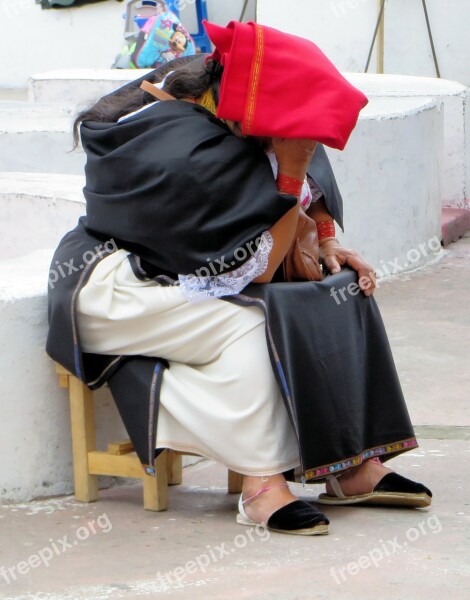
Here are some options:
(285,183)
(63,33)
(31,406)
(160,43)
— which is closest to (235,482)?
(31,406)

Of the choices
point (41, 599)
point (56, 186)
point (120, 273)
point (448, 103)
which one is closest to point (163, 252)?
point (120, 273)

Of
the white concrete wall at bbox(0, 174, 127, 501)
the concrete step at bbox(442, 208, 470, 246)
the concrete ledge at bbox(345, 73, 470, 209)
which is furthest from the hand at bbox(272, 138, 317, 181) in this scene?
the concrete ledge at bbox(345, 73, 470, 209)

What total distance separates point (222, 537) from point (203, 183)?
870 mm

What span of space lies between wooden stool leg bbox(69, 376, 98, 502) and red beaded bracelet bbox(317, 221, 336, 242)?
0.78 meters

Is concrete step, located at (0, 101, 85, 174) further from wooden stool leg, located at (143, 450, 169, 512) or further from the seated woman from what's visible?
wooden stool leg, located at (143, 450, 169, 512)

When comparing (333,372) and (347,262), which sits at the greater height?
(347,262)

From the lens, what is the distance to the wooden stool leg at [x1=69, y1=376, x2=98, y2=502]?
10.6 ft

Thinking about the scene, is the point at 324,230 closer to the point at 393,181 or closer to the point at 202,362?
the point at 202,362

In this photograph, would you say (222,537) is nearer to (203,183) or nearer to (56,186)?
(203,183)

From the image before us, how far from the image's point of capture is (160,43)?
28.7 ft

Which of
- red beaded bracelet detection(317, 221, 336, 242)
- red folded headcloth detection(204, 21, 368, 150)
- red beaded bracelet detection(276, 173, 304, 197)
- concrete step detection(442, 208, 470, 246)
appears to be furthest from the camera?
concrete step detection(442, 208, 470, 246)

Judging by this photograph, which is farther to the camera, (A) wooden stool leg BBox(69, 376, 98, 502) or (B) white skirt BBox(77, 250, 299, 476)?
(A) wooden stool leg BBox(69, 376, 98, 502)

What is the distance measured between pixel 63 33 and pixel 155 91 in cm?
1036

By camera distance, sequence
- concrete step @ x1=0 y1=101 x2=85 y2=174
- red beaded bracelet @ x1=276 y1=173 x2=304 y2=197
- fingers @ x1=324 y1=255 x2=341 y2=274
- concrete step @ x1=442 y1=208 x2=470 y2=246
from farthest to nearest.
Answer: concrete step @ x1=442 y1=208 x2=470 y2=246, concrete step @ x1=0 y1=101 x2=85 y2=174, fingers @ x1=324 y1=255 x2=341 y2=274, red beaded bracelet @ x1=276 y1=173 x2=304 y2=197
